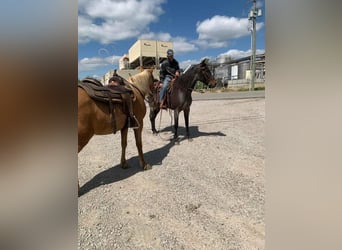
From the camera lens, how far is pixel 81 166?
396cm

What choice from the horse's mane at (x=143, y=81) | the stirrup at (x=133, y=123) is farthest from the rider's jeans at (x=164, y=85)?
the stirrup at (x=133, y=123)

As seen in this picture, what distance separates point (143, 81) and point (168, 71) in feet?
7.87

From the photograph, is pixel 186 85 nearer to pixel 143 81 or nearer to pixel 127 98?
pixel 143 81

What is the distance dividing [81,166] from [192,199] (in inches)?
88.2

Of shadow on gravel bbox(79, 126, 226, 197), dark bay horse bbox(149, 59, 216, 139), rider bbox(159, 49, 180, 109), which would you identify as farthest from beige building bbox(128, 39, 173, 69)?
shadow on gravel bbox(79, 126, 226, 197)

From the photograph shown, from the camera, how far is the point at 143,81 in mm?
3955

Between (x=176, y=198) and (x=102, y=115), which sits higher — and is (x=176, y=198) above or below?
below

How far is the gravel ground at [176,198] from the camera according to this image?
1.99 m

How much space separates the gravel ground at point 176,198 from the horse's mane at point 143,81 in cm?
131

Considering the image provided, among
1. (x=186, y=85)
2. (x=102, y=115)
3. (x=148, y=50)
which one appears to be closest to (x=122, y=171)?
(x=102, y=115)

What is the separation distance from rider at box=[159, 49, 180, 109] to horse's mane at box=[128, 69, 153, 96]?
6.48 feet

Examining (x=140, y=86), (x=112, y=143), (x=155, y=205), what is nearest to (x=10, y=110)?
(x=155, y=205)

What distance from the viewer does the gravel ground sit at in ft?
6.53

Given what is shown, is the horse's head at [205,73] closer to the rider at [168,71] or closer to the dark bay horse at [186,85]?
the dark bay horse at [186,85]
